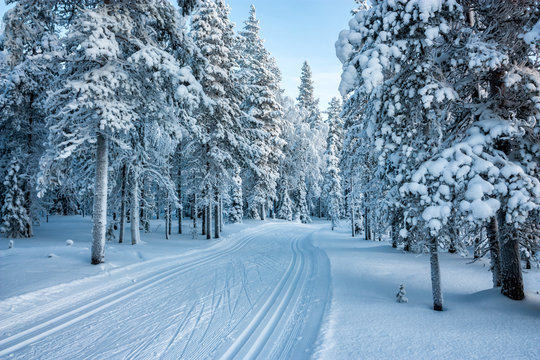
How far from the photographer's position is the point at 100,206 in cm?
1022

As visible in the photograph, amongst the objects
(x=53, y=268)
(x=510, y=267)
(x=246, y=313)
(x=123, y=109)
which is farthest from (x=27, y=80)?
(x=510, y=267)

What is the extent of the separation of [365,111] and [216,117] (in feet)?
43.5

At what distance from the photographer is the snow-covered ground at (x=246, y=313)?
15.1 ft

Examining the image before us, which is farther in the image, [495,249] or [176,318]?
[495,249]

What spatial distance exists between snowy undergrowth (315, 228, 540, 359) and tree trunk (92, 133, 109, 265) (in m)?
8.59

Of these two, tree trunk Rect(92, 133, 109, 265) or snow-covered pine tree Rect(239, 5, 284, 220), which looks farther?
snow-covered pine tree Rect(239, 5, 284, 220)

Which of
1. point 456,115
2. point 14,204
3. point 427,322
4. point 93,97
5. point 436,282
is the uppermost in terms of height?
point 93,97

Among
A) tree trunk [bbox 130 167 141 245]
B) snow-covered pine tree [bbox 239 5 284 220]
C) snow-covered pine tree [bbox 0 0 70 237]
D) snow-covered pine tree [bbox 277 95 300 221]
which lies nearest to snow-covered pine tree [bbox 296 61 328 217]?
snow-covered pine tree [bbox 277 95 300 221]

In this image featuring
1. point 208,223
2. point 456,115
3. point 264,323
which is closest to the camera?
point 264,323

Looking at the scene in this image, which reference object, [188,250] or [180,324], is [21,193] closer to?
[188,250]

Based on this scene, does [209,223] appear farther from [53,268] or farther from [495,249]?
[495,249]

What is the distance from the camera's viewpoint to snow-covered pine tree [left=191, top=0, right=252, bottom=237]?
18.9 metres

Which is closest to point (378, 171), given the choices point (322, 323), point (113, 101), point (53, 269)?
point (322, 323)

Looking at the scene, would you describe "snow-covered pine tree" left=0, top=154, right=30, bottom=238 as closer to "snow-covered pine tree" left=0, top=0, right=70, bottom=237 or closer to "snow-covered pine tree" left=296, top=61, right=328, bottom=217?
"snow-covered pine tree" left=0, top=0, right=70, bottom=237
